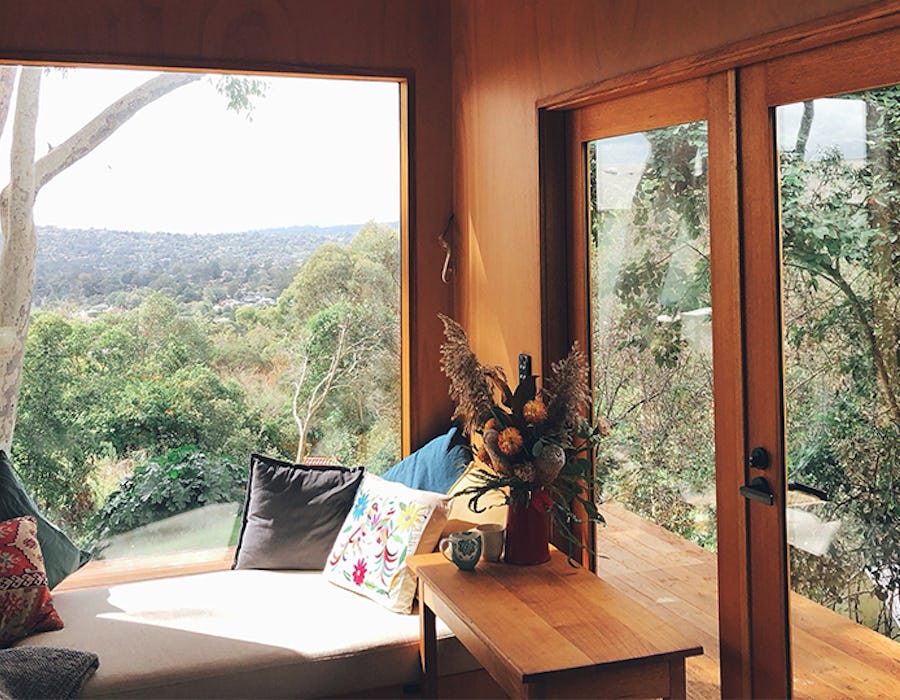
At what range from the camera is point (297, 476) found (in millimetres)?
3482

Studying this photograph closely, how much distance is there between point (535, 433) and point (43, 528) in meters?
1.80

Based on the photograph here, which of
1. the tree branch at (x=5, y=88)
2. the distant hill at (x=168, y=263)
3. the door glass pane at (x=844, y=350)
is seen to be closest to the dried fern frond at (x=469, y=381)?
the door glass pane at (x=844, y=350)

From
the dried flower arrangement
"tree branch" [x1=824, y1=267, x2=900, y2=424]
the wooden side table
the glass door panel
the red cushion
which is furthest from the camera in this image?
the red cushion

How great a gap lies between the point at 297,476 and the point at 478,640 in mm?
1423

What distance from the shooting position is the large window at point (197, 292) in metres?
3.53

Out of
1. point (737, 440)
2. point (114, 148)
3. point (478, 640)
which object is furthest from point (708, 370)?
point (114, 148)

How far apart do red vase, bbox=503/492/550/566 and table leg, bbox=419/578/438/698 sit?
0.96ft

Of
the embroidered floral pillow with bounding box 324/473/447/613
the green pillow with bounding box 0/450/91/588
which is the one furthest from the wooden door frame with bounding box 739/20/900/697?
the green pillow with bounding box 0/450/91/588

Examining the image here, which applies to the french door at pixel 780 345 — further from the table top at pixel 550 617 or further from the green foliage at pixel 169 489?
the green foliage at pixel 169 489

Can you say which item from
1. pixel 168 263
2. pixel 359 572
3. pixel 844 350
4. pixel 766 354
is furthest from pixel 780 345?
pixel 168 263

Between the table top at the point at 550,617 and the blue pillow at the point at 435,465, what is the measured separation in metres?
0.70

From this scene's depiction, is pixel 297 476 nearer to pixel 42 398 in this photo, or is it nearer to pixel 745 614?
pixel 42 398

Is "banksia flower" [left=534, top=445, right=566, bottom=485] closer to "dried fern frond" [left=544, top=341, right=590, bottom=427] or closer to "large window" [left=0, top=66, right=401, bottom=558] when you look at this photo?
"dried fern frond" [left=544, top=341, right=590, bottom=427]

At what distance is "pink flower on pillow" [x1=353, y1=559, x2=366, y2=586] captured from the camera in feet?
10.0
